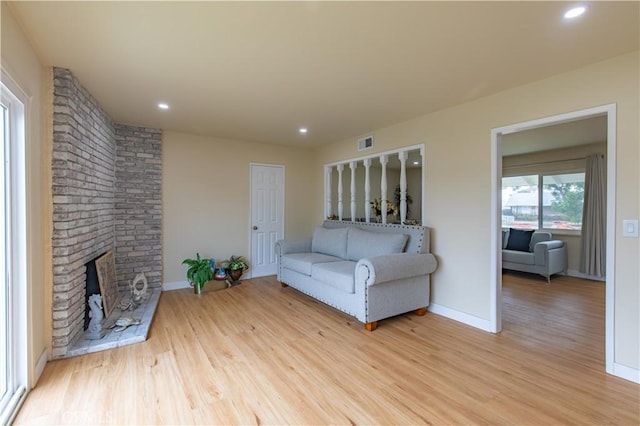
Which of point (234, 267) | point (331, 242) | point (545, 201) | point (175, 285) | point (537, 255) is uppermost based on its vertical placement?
point (545, 201)

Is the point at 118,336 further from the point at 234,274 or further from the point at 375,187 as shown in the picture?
the point at 375,187

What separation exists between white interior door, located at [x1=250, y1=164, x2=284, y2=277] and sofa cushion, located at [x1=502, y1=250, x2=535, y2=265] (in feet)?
13.6

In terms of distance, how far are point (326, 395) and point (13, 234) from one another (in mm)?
2298

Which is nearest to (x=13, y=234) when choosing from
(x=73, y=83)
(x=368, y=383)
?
(x=73, y=83)

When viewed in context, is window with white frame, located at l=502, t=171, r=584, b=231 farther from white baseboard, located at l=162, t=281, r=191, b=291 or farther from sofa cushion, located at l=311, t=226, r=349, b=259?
white baseboard, located at l=162, t=281, r=191, b=291


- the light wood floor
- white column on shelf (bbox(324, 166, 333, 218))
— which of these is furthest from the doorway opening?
white column on shelf (bbox(324, 166, 333, 218))

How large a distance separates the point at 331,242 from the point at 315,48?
9.11 feet

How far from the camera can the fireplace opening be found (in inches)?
113

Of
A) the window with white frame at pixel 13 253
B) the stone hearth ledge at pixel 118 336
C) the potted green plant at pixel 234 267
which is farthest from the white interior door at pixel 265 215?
the window with white frame at pixel 13 253

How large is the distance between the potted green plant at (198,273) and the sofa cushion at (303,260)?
1060 mm

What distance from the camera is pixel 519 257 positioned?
5359 mm

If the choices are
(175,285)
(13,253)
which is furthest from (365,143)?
(13,253)

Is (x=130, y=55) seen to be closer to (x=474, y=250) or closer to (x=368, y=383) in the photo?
(x=368, y=383)

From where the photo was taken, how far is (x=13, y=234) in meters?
1.95
